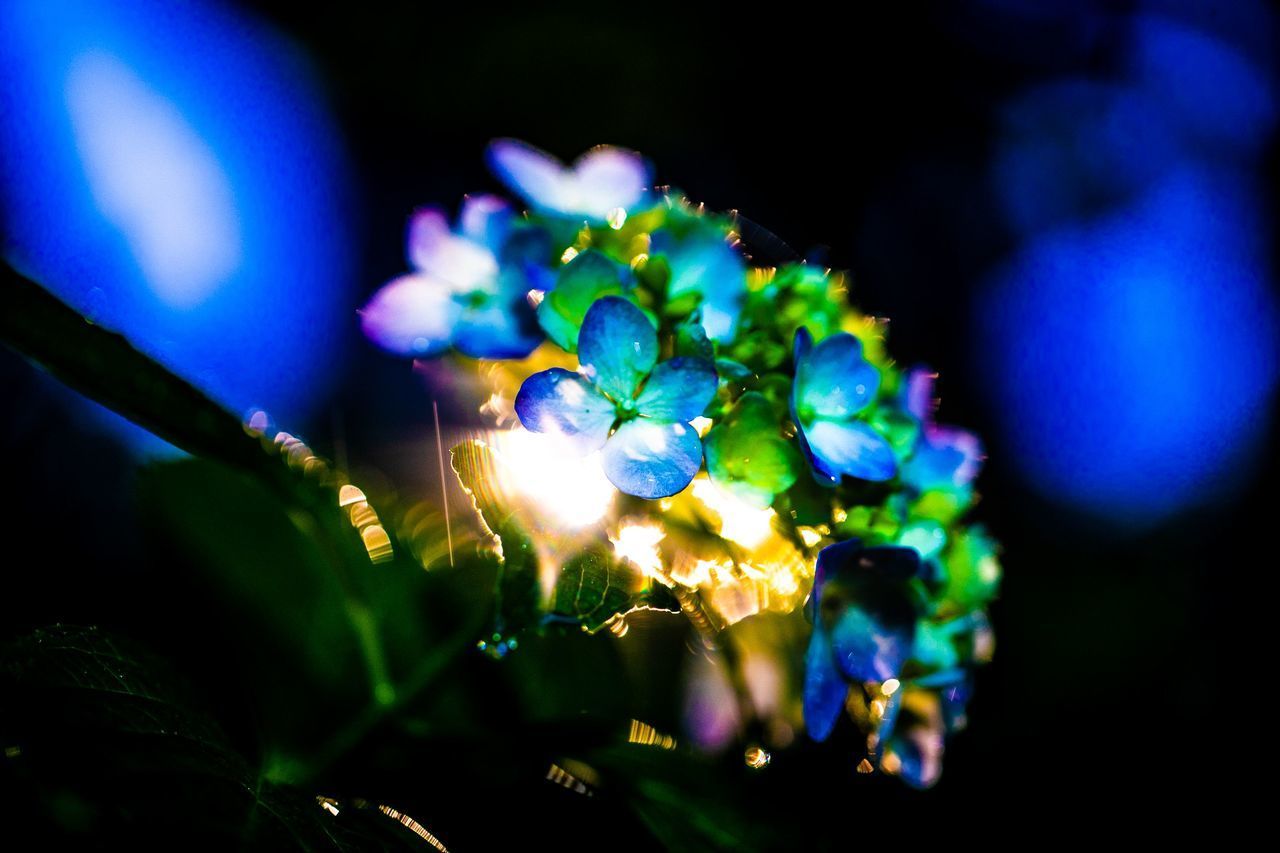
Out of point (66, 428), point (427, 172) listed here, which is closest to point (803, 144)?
point (427, 172)

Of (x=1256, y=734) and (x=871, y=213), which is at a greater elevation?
(x=871, y=213)

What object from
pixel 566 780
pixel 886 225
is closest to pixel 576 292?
pixel 566 780

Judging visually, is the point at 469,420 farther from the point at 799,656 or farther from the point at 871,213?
the point at 871,213

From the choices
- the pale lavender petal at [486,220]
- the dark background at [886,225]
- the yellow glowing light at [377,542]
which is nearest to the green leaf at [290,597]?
the yellow glowing light at [377,542]

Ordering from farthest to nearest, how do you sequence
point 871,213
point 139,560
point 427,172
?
point 871,213 → point 427,172 → point 139,560

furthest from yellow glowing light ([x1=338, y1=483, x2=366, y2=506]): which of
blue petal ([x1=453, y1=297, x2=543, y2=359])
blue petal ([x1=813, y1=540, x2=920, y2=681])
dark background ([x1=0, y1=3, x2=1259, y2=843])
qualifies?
dark background ([x1=0, y1=3, x2=1259, y2=843])

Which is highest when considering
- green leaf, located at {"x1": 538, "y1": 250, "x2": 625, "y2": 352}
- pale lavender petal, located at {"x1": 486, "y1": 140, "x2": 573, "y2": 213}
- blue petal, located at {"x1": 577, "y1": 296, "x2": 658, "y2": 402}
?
pale lavender petal, located at {"x1": 486, "y1": 140, "x2": 573, "y2": 213}

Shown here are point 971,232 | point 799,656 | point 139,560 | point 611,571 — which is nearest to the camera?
point 611,571

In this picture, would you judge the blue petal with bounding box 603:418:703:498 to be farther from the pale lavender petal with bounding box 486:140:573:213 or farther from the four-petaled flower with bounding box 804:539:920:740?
the pale lavender petal with bounding box 486:140:573:213

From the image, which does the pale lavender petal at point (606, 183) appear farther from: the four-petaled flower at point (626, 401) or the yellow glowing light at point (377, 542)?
the yellow glowing light at point (377, 542)
